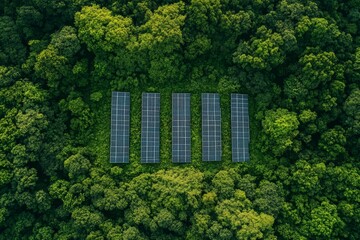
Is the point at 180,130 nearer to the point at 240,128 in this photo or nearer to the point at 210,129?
the point at 210,129

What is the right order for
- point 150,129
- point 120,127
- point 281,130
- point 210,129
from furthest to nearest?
point 210,129, point 150,129, point 120,127, point 281,130

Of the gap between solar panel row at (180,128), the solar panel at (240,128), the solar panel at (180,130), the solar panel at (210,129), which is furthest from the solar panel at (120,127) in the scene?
the solar panel at (240,128)

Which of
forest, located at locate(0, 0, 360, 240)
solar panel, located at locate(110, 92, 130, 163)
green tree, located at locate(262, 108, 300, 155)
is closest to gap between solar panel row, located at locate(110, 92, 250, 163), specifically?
solar panel, located at locate(110, 92, 130, 163)

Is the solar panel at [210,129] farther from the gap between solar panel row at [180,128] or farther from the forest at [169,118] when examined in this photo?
the forest at [169,118]

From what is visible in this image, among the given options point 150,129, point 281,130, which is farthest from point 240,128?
point 150,129

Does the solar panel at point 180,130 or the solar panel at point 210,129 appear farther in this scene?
the solar panel at point 210,129

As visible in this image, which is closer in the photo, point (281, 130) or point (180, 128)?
point (281, 130)
